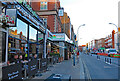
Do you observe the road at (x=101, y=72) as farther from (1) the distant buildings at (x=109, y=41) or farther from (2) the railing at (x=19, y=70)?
(1) the distant buildings at (x=109, y=41)

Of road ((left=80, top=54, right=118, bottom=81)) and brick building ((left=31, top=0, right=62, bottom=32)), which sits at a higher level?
brick building ((left=31, top=0, right=62, bottom=32))

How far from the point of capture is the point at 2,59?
299 inches

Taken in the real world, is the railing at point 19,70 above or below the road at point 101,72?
above

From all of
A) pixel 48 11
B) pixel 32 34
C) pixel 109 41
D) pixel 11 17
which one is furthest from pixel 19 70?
pixel 109 41

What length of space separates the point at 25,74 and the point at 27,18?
4.17 meters

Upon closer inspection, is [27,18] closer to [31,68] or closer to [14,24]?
[14,24]

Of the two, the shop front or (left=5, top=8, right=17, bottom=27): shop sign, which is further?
(left=5, top=8, right=17, bottom=27): shop sign

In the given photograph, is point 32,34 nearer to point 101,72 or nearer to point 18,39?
point 18,39

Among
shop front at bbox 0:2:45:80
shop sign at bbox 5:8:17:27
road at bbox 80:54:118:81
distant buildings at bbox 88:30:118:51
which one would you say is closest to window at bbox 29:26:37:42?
shop front at bbox 0:2:45:80


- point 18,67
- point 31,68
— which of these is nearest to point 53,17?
point 31,68

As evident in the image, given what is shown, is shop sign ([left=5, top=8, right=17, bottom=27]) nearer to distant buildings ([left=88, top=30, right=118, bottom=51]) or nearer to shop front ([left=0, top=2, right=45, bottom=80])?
shop front ([left=0, top=2, right=45, bottom=80])

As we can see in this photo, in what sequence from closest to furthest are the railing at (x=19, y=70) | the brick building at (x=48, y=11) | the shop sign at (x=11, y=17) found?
the railing at (x=19, y=70)
the shop sign at (x=11, y=17)
the brick building at (x=48, y=11)

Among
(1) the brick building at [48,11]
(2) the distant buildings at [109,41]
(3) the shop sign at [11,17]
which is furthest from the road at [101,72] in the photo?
(2) the distant buildings at [109,41]

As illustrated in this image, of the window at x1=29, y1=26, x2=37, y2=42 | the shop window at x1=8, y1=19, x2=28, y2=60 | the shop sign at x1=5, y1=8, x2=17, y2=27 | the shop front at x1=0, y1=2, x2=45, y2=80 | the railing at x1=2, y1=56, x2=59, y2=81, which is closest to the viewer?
the railing at x1=2, y1=56, x2=59, y2=81
